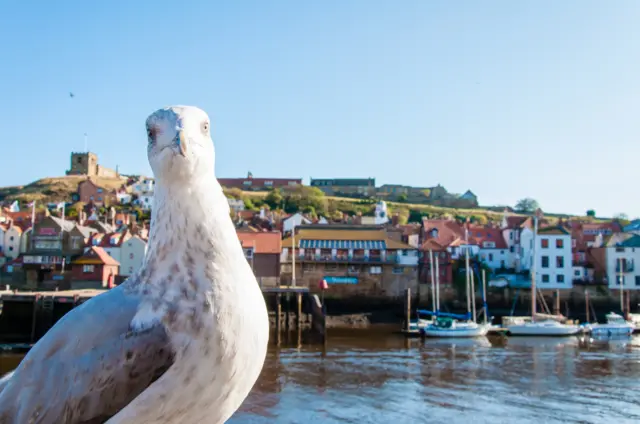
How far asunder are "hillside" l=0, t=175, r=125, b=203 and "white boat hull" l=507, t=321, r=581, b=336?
90068 mm

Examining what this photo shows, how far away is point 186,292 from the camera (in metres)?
2.57

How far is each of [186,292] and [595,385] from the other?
24777 millimetres

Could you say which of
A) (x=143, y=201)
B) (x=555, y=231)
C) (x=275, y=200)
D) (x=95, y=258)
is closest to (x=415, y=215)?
(x=275, y=200)

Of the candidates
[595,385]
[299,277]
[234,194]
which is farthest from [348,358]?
[234,194]

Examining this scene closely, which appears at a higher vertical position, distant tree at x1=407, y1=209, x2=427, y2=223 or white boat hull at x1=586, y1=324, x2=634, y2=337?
distant tree at x1=407, y1=209, x2=427, y2=223

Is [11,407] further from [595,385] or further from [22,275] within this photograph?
[22,275]

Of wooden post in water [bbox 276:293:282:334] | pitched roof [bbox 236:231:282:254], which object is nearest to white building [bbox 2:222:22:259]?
pitched roof [bbox 236:231:282:254]

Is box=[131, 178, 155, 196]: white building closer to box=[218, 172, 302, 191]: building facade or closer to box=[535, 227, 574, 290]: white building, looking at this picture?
box=[218, 172, 302, 191]: building facade

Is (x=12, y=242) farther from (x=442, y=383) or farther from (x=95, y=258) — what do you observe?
(x=442, y=383)

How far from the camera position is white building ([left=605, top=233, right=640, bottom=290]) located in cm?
5772

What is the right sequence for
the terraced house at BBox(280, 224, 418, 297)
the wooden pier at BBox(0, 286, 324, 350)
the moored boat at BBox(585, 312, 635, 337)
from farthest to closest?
1. the terraced house at BBox(280, 224, 418, 297)
2. the moored boat at BBox(585, 312, 635, 337)
3. the wooden pier at BBox(0, 286, 324, 350)

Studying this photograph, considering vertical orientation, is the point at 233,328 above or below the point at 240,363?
above

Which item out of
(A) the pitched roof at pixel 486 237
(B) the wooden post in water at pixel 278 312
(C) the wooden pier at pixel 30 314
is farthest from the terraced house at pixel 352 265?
(C) the wooden pier at pixel 30 314

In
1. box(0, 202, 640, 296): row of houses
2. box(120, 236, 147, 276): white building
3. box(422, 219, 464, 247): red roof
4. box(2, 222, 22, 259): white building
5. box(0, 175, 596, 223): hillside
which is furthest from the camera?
box(0, 175, 596, 223): hillside
